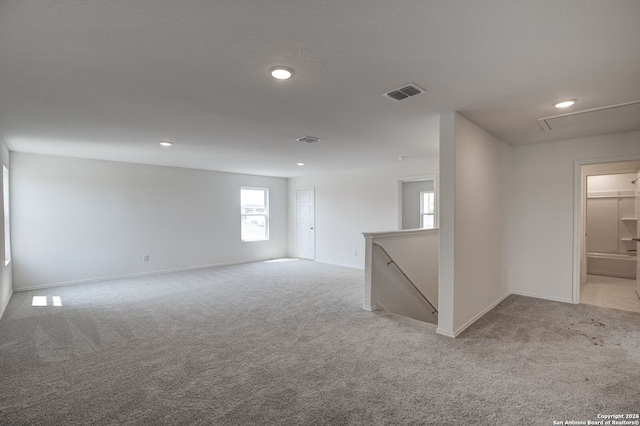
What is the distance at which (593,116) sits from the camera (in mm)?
3326

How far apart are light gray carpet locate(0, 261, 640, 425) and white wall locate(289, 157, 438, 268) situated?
2866 millimetres

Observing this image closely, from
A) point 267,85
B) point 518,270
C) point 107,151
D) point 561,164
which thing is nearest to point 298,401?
point 267,85

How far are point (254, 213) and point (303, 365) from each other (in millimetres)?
6314

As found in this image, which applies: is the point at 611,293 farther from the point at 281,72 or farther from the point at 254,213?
the point at 254,213

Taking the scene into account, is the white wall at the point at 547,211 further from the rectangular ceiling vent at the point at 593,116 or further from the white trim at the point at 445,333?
the white trim at the point at 445,333

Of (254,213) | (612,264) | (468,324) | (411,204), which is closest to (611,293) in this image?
(612,264)

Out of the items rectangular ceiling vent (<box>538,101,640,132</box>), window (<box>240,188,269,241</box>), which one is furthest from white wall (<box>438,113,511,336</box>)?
window (<box>240,188,269,241</box>)

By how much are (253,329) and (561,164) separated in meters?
4.82

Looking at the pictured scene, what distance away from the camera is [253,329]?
3.50 meters

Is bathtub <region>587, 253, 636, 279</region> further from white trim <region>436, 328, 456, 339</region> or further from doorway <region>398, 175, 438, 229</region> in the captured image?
white trim <region>436, 328, 456, 339</region>

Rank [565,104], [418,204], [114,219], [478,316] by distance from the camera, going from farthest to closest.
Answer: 1. [418,204]
2. [114,219]
3. [478,316]
4. [565,104]

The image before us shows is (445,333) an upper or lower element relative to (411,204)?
lower

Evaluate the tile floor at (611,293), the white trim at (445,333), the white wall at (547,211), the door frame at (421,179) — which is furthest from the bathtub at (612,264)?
the white trim at (445,333)

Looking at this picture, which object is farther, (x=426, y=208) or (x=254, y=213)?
(x=426, y=208)
